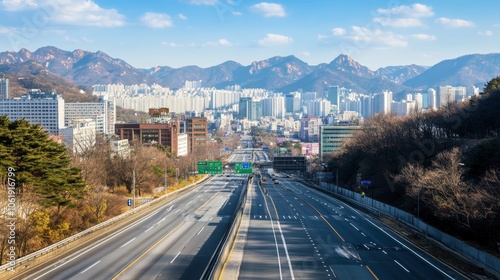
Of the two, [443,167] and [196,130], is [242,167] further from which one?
[196,130]

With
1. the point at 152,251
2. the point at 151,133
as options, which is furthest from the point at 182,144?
the point at 152,251

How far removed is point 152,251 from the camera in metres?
25.7

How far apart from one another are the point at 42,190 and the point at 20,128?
11.6 ft

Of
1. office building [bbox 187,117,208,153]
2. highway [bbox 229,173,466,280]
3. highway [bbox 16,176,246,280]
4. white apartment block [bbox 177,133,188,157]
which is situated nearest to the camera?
highway [bbox 16,176,246,280]

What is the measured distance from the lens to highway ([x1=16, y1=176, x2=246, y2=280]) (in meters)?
21.2

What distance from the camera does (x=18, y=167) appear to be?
29062 mm

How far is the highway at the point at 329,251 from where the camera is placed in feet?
71.4

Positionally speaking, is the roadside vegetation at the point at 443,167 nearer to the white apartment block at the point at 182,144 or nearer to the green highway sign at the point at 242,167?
the green highway sign at the point at 242,167

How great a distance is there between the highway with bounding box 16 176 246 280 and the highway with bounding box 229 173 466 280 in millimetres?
1969

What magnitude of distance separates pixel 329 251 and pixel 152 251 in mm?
8352

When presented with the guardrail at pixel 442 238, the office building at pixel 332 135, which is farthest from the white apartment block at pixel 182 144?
the guardrail at pixel 442 238

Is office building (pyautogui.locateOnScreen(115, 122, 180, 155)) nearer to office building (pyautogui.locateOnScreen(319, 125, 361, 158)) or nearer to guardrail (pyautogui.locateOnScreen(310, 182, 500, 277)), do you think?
office building (pyautogui.locateOnScreen(319, 125, 361, 158))

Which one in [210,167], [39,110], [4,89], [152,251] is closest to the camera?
[152,251]

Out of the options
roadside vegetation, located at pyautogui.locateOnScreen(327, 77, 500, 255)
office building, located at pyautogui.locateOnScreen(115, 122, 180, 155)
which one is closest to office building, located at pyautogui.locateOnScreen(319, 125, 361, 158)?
office building, located at pyautogui.locateOnScreen(115, 122, 180, 155)
